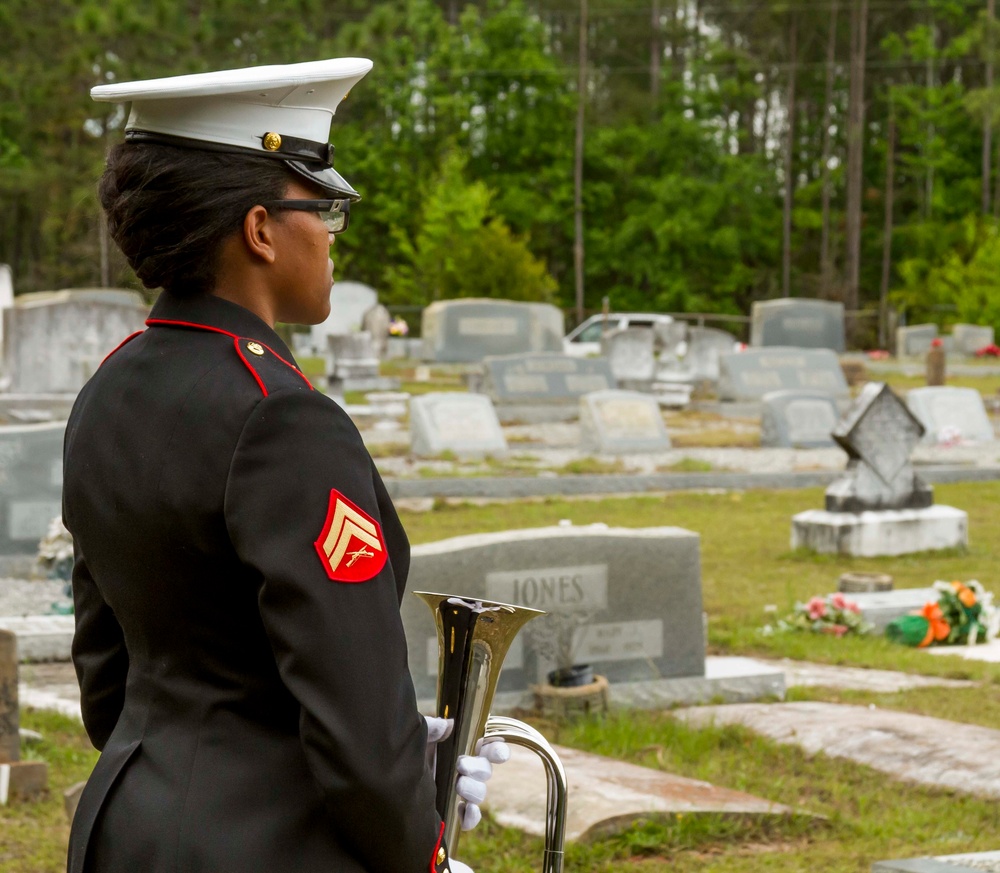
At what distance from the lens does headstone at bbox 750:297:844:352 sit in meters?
32.8

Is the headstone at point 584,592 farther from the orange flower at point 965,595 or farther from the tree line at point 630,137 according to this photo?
the tree line at point 630,137

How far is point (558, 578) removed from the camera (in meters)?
6.16

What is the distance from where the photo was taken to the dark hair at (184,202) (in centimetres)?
172

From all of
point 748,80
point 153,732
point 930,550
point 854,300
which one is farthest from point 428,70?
point 153,732

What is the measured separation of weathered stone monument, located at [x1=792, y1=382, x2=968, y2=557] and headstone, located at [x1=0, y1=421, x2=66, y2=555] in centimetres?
523

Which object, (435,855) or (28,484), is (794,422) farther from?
(435,855)

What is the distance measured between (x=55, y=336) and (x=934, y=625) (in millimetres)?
14156

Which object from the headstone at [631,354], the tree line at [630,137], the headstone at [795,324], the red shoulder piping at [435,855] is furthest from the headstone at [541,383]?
the tree line at [630,137]

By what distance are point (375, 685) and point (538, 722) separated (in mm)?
4229

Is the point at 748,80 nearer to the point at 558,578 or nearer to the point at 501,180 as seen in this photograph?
the point at 501,180

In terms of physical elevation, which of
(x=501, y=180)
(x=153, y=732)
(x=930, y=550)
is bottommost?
(x=930, y=550)

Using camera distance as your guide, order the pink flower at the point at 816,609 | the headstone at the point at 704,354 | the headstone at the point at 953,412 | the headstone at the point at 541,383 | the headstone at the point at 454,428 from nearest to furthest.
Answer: the pink flower at the point at 816,609, the headstone at the point at 454,428, the headstone at the point at 953,412, the headstone at the point at 541,383, the headstone at the point at 704,354

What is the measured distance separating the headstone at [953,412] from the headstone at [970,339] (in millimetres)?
15534

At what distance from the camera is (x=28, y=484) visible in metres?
9.69
